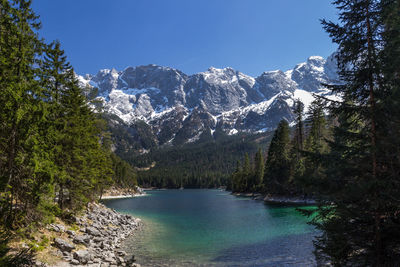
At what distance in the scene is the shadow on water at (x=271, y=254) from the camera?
15.2 m

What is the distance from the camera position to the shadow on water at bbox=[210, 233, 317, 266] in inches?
599

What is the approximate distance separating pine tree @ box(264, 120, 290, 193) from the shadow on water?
40.5m

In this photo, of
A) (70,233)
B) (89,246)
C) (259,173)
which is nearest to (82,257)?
(89,246)

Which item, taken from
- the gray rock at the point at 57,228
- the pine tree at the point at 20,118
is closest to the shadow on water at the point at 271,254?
the gray rock at the point at 57,228

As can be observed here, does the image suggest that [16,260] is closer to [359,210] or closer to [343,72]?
[359,210]

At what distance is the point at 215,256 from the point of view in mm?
16844

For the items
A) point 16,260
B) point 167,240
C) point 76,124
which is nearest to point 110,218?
point 167,240

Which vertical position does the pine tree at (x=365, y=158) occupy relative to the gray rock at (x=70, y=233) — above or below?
above

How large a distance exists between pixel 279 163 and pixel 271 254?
152 feet

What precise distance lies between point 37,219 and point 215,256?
1126 cm

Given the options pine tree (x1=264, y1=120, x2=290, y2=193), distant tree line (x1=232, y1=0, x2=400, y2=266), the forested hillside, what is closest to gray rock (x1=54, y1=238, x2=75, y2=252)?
the forested hillside

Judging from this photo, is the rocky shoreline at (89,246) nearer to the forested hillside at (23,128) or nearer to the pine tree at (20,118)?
the forested hillside at (23,128)

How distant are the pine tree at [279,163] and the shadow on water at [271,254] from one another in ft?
133

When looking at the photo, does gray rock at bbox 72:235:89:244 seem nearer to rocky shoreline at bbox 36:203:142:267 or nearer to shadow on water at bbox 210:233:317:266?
rocky shoreline at bbox 36:203:142:267
